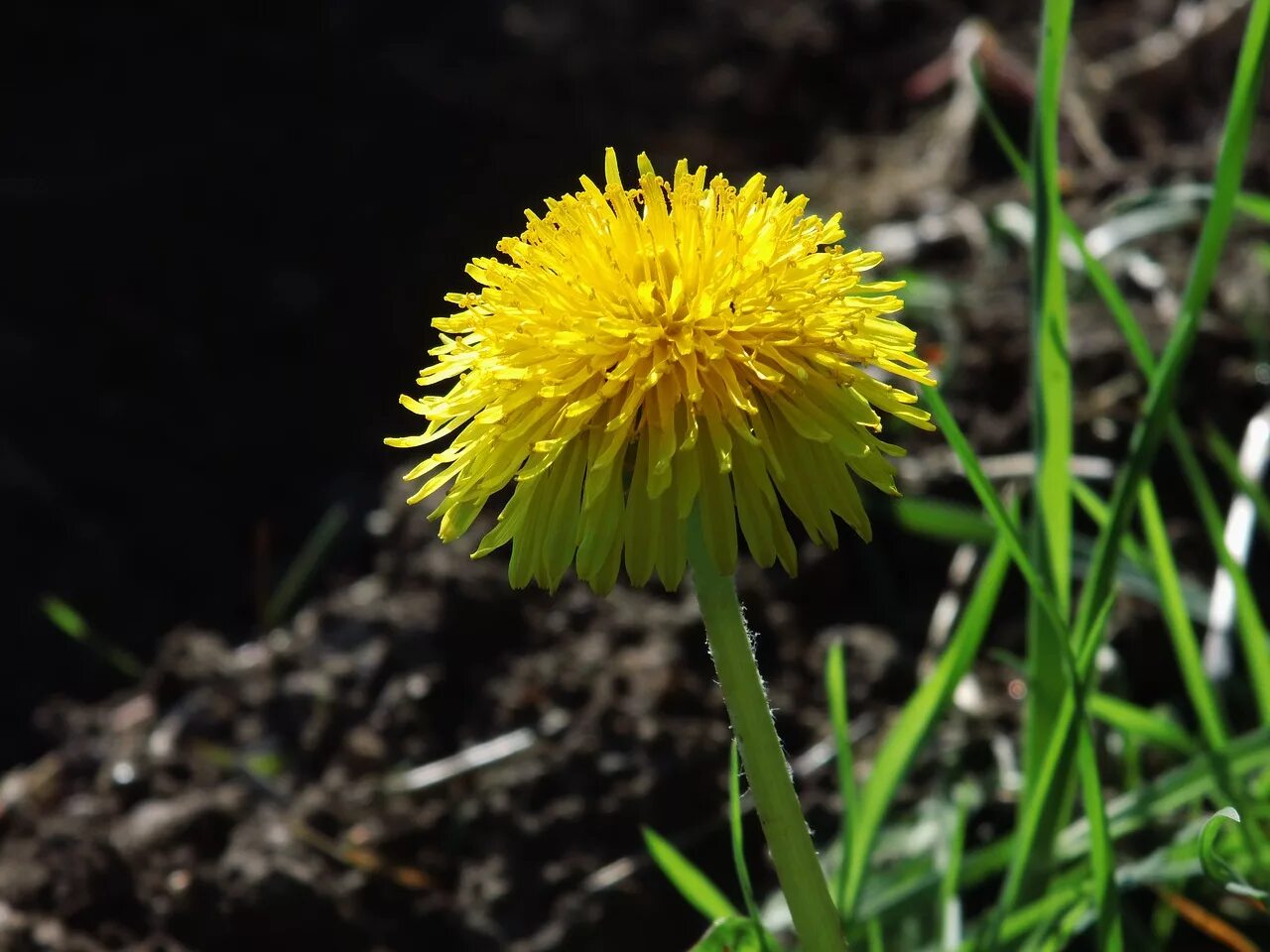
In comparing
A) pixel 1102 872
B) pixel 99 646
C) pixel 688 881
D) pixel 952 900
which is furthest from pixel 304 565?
pixel 1102 872

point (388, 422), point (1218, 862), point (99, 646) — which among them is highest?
point (388, 422)

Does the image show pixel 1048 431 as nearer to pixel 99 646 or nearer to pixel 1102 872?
pixel 1102 872

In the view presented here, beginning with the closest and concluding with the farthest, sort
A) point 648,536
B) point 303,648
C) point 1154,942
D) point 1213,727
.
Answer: point 648,536, point 1213,727, point 1154,942, point 303,648

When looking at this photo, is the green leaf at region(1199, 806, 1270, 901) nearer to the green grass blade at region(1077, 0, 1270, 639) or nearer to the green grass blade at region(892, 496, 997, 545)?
the green grass blade at region(1077, 0, 1270, 639)

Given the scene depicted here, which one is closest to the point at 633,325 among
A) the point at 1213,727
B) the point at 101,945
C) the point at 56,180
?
the point at 1213,727

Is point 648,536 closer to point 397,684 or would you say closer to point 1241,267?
point 397,684

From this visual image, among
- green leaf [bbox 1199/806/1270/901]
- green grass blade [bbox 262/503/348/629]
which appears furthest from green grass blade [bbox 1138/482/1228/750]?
green grass blade [bbox 262/503/348/629]
